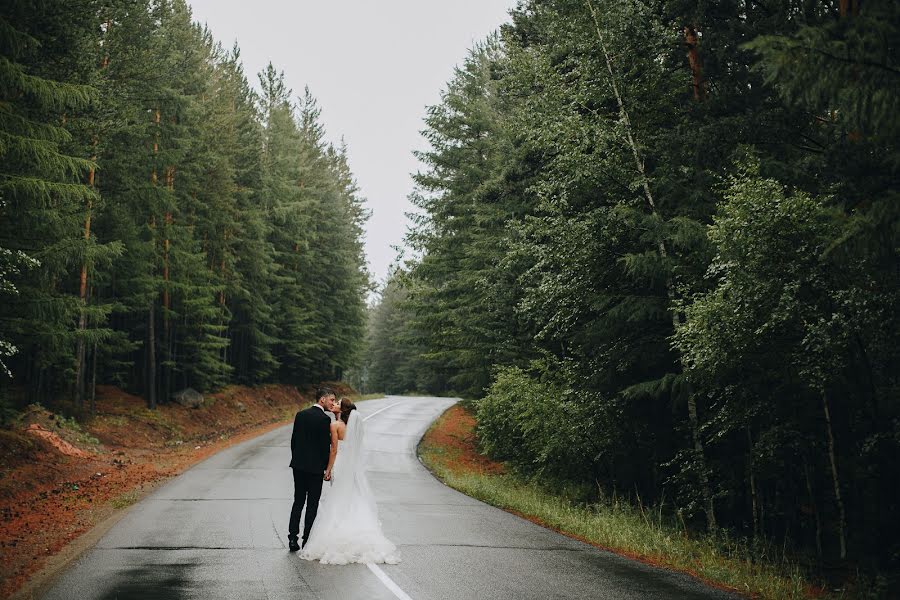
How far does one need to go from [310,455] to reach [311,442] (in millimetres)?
167

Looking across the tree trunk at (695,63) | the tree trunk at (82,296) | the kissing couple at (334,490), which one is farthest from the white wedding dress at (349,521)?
the tree trunk at (82,296)

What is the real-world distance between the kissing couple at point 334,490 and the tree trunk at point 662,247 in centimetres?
637

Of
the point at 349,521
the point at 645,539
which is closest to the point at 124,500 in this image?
the point at 349,521

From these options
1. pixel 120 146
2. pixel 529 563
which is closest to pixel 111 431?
pixel 120 146

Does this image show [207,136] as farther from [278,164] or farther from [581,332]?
[581,332]

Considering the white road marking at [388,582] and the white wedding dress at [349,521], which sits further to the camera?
the white wedding dress at [349,521]

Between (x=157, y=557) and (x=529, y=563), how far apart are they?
4600 millimetres

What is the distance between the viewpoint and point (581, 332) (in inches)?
607

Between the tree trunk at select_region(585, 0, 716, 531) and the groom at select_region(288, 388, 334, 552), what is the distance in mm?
6569

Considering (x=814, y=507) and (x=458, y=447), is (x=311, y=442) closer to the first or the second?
(x=814, y=507)

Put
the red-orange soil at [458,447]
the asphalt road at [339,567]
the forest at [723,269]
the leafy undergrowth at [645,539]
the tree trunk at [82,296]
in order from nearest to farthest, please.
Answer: the asphalt road at [339,567]
the leafy undergrowth at [645,539]
the forest at [723,269]
the tree trunk at [82,296]
the red-orange soil at [458,447]

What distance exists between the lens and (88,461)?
749 inches

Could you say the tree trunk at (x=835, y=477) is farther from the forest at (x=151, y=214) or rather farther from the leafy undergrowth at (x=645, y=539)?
the forest at (x=151, y=214)

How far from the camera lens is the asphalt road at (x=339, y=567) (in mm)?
7062
